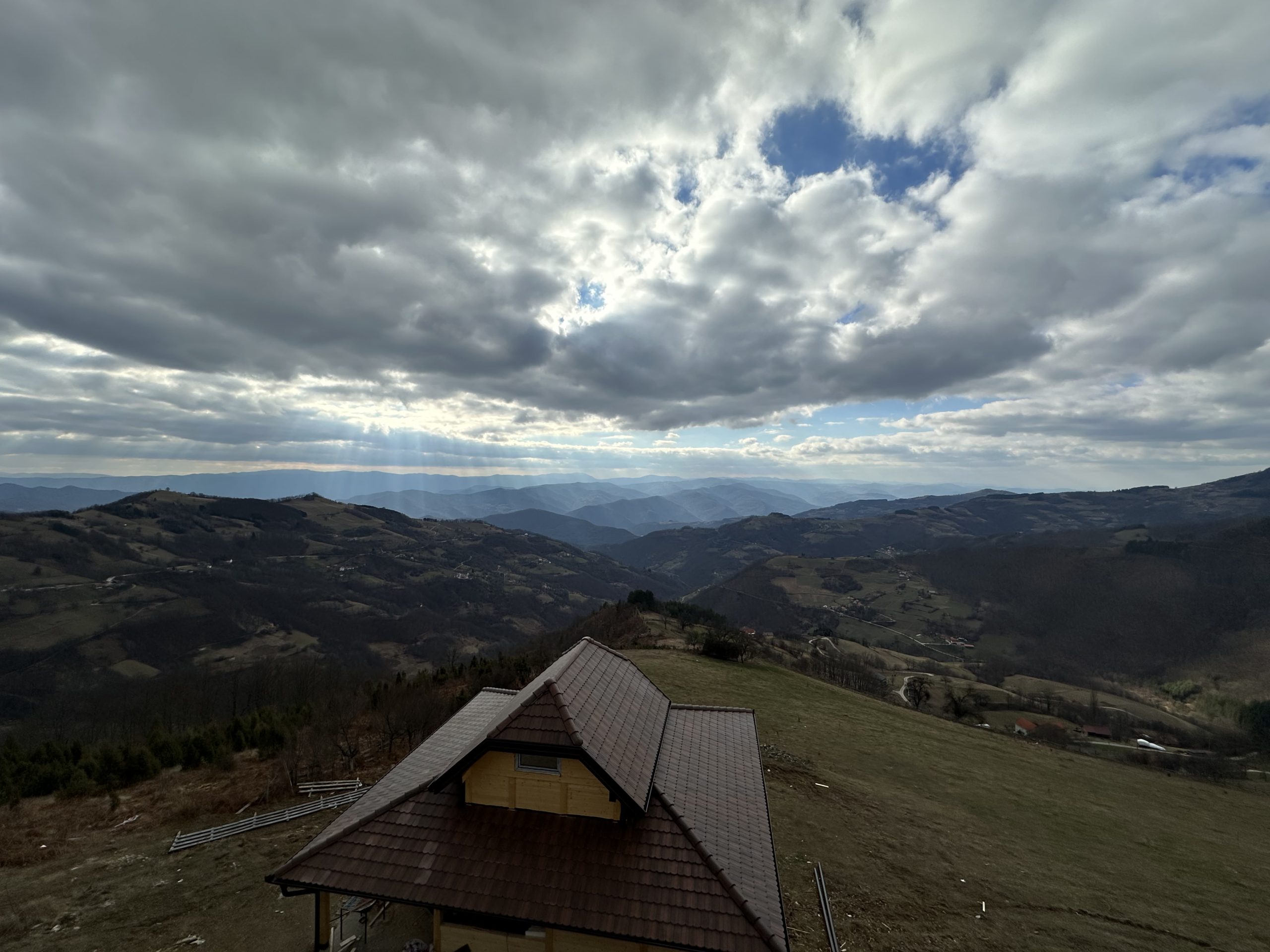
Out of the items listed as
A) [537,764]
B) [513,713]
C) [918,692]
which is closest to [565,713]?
[513,713]

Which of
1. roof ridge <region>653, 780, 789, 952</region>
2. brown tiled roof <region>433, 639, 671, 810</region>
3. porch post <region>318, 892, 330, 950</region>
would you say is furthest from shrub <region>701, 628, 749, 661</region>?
porch post <region>318, 892, 330, 950</region>

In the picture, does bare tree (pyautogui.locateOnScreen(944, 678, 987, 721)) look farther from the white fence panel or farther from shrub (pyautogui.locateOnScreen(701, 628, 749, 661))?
the white fence panel

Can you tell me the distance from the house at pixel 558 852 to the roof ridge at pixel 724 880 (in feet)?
0.12

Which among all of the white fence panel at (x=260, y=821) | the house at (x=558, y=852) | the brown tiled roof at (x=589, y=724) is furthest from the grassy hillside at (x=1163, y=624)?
the white fence panel at (x=260, y=821)

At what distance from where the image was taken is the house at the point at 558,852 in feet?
37.4

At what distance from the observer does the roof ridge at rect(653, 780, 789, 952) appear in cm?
1064

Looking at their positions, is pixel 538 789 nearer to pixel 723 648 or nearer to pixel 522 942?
pixel 522 942

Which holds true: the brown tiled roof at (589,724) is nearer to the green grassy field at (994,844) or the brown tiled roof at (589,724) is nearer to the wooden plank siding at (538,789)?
the wooden plank siding at (538,789)

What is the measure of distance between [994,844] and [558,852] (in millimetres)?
24763

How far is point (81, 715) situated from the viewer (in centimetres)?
7994

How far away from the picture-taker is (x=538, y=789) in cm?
1333

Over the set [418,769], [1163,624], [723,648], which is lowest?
[1163,624]

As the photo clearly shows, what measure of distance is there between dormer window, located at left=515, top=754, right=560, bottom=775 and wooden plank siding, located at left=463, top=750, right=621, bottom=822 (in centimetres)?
7

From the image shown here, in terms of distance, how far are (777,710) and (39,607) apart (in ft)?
691
